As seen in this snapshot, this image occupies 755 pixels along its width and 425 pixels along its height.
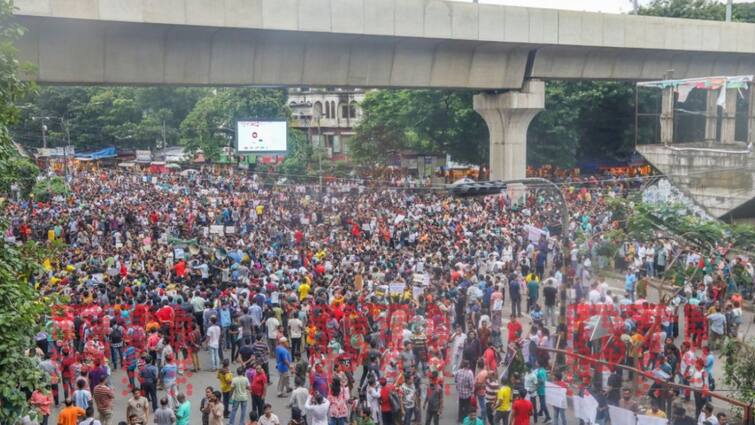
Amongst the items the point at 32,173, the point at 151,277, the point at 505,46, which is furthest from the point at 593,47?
the point at 32,173

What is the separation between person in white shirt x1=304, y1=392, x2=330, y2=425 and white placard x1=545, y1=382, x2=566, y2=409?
3.45 metres

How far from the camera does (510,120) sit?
1377 inches

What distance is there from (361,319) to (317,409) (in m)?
4.74

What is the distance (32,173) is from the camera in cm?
940

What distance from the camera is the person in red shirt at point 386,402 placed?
12859mm

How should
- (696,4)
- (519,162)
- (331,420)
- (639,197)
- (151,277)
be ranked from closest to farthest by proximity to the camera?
(331,420) → (151,277) → (639,197) → (519,162) → (696,4)

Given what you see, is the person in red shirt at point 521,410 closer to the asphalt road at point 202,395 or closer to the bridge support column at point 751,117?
the asphalt road at point 202,395

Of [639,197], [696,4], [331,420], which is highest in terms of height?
[696,4]

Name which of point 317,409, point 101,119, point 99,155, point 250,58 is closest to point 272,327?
point 317,409

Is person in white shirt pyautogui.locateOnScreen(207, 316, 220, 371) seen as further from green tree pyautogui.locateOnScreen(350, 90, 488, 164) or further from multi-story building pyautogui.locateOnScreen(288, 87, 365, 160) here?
multi-story building pyautogui.locateOnScreen(288, 87, 365, 160)

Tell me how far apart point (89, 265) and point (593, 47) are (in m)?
21.2

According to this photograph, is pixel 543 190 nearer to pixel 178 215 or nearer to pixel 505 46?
pixel 505 46

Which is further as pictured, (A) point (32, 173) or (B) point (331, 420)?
(B) point (331, 420)

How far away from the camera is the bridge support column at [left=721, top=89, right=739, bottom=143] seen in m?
31.1
